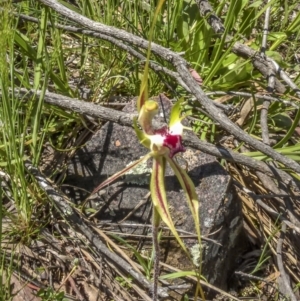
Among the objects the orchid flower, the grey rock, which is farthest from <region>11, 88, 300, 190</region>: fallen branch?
the orchid flower

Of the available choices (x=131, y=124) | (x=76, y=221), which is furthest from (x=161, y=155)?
(x=76, y=221)

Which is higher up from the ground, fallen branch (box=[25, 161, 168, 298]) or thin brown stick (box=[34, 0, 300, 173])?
thin brown stick (box=[34, 0, 300, 173])

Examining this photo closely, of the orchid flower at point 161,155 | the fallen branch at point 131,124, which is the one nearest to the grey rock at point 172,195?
the fallen branch at point 131,124

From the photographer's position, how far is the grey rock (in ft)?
6.64

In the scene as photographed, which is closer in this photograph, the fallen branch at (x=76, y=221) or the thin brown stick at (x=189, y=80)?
the thin brown stick at (x=189, y=80)

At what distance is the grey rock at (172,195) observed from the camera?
6.64 ft

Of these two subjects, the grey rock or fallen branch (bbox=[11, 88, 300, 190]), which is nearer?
fallen branch (bbox=[11, 88, 300, 190])

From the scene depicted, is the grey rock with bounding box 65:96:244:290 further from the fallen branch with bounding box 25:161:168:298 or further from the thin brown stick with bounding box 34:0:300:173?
the thin brown stick with bounding box 34:0:300:173

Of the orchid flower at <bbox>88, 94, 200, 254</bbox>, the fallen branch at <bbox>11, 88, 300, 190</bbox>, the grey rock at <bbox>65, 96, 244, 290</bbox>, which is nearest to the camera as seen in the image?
the orchid flower at <bbox>88, 94, 200, 254</bbox>

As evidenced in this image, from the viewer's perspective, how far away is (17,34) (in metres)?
2.12

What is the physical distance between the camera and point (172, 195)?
2043mm

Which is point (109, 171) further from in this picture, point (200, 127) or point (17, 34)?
point (17, 34)

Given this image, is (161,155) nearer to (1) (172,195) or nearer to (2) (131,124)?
(2) (131,124)

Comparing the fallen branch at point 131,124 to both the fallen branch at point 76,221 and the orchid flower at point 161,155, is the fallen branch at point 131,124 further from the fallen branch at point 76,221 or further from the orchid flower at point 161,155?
the orchid flower at point 161,155
